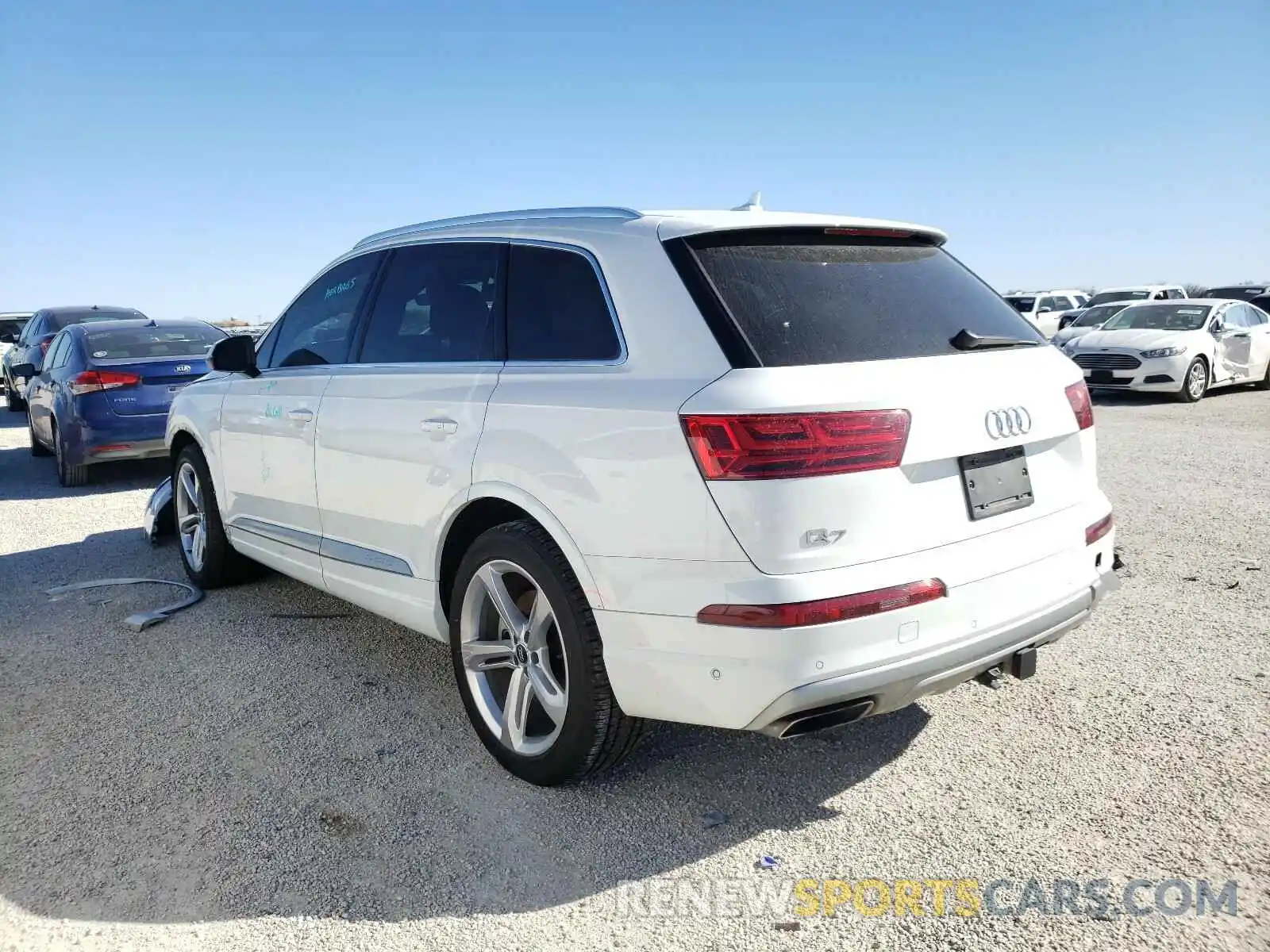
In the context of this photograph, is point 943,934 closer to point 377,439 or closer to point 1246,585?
point 377,439

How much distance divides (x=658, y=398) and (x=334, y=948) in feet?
5.44

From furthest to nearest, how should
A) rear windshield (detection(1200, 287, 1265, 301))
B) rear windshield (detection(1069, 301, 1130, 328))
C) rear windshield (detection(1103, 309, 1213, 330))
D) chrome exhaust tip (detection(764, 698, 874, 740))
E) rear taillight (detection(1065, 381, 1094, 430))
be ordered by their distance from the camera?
rear windshield (detection(1200, 287, 1265, 301)) < rear windshield (detection(1069, 301, 1130, 328)) < rear windshield (detection(1103, 309, 1213, 330)) < rear taillight (detection(1065, 381, 1094, 430)) < chrome exhaust tip (detection(764, 698, 874, 740))

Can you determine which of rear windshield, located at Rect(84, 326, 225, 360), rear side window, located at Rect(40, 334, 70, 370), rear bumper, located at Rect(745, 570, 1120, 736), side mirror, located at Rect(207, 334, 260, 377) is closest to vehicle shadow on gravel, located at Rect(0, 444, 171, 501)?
rear side window, located at Rect(40, 334, 70, 370)

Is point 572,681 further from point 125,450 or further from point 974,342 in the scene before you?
point 125,450

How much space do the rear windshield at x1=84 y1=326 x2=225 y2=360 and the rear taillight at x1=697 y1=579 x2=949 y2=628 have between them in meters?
8.01

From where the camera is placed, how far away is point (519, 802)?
9.98ft

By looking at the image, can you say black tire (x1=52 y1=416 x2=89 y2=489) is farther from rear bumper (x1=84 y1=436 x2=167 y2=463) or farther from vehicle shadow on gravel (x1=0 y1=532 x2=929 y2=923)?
vehicle shadow on gravel (x1=0 y1=532 x2=929 y2=923)

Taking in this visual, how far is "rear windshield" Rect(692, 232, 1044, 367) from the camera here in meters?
2.59

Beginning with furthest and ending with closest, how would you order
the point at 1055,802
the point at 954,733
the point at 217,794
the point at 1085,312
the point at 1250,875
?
1. the point at 1085,312
2. the point at 954,733
3. the point at 217,794
4. the point at 1055,802
5. the point at 1250,875

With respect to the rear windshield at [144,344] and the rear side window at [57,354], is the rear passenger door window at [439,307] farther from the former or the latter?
the rear side window at [57,354]

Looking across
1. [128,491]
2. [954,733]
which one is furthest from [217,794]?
[128,491]

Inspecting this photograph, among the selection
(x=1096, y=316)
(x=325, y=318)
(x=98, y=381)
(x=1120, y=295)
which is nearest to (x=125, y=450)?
(x=98, y=381)

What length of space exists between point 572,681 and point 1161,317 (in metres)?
15.7

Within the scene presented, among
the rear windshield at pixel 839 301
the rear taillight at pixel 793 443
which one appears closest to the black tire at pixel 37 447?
the rear windshield at pixel 839 301
